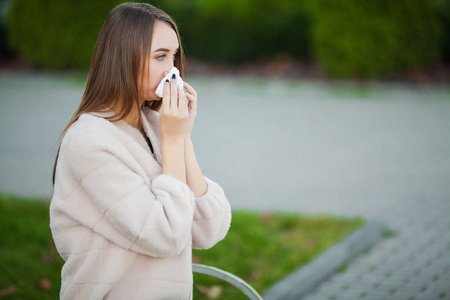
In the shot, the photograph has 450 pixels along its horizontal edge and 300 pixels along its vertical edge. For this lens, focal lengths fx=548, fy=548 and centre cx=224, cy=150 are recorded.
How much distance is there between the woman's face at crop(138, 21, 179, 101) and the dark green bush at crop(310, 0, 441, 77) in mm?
12007

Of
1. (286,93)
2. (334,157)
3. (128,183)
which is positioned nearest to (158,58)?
(128,183)

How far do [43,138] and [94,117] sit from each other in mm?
7244

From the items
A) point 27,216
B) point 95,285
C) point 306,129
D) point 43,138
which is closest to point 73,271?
point 95,285

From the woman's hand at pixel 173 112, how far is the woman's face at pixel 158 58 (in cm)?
8

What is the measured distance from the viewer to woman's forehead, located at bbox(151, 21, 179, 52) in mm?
2086

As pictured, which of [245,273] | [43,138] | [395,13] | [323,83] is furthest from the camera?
[323,83]

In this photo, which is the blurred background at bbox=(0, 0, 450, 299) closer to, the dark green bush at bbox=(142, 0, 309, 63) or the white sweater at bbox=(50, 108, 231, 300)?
the dark green bush at bbox=(142, 0, 309, 63)

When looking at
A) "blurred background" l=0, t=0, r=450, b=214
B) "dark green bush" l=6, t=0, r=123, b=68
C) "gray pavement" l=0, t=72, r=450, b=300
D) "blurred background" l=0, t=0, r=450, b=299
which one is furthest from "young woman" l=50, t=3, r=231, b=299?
"dark green bush" l=6, t=0, r=123, b=68

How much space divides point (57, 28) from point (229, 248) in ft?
42.9

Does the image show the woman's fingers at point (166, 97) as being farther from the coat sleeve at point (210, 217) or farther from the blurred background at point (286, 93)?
the blurred background at point (286, 93)

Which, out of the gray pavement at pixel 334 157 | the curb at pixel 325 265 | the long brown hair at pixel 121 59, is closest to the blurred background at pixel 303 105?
the gray pavement at pixel 334 157

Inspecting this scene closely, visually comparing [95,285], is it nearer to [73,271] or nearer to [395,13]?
[73,271]

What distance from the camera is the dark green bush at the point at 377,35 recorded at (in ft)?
43.1

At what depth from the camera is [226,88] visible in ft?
47.0
